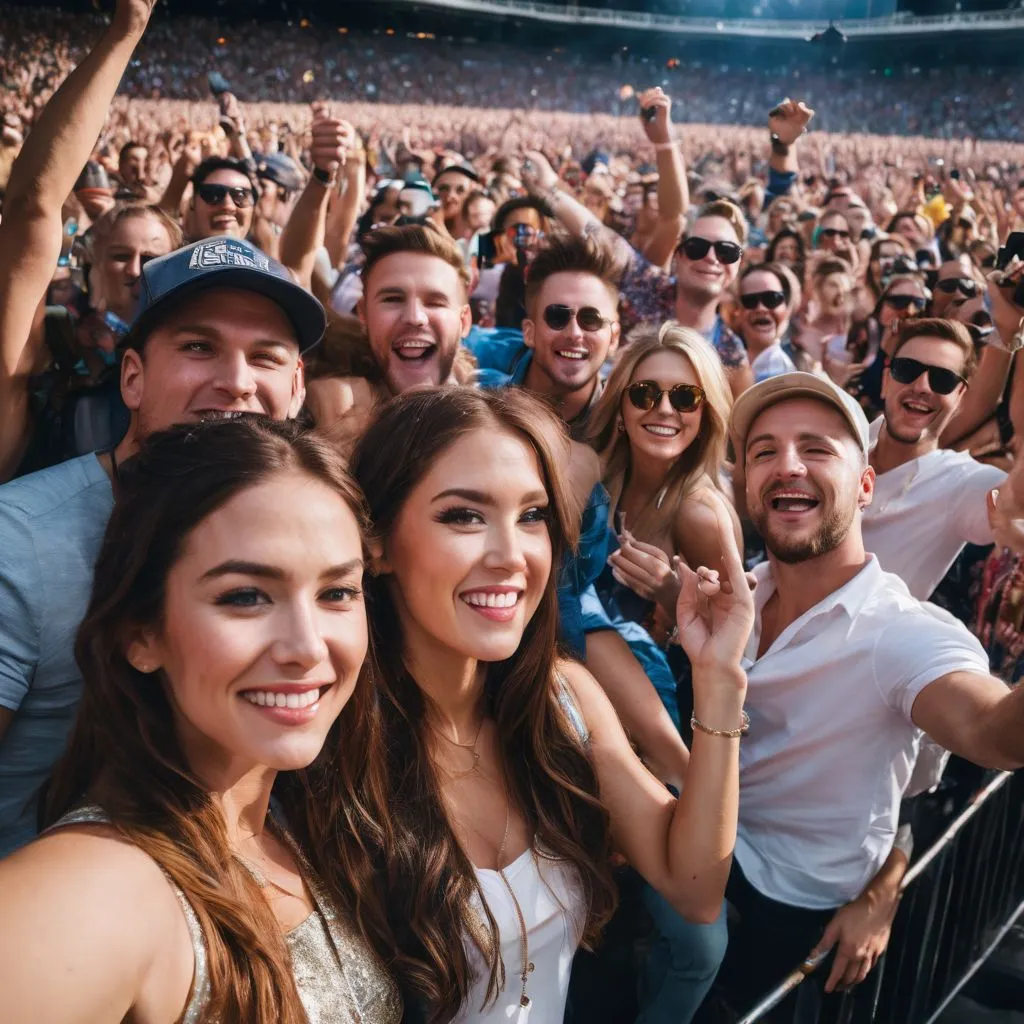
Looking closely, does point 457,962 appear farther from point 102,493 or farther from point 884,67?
point 884,67

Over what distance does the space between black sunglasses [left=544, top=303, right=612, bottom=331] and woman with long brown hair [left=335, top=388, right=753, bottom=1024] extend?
1.50 m

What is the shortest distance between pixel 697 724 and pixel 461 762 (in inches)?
19.1

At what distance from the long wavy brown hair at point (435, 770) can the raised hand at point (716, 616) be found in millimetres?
313

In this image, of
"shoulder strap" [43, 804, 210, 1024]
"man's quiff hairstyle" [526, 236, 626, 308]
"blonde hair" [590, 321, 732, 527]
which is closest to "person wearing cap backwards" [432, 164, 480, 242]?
"man's quiff hairstyle" [526, 236, 626, 308]

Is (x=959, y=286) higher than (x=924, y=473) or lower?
higher

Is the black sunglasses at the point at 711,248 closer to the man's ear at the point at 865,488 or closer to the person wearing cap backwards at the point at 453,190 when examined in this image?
the man's ear at the point at 865,488

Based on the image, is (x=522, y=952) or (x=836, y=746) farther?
(x=836, y=746)

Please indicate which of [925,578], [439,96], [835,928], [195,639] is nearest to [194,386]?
[195,639]

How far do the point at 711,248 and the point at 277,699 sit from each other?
3821 millimetres

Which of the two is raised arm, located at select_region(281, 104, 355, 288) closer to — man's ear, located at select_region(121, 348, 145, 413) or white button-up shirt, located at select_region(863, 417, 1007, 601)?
man's ear, located at select_region(121, 348, 145, 413)

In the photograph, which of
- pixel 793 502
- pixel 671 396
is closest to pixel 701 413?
pixel 671 396

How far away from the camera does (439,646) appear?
1.94 m

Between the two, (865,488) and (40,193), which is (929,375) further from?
(40,193)

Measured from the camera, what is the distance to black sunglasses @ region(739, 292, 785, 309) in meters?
5.26
